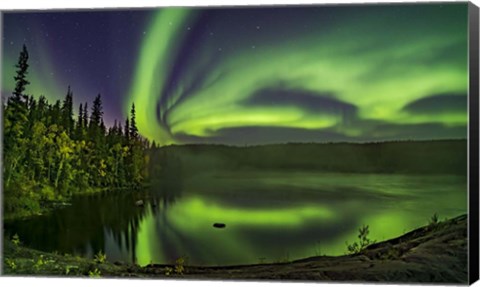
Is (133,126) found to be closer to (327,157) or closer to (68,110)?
(68,110)

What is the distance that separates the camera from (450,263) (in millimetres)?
8383

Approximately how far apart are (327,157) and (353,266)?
3.05 ft

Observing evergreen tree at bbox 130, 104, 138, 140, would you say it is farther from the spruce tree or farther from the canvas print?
the spruce tree

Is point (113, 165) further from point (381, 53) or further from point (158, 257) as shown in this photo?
point (381, 53)

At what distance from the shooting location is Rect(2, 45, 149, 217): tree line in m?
9.21

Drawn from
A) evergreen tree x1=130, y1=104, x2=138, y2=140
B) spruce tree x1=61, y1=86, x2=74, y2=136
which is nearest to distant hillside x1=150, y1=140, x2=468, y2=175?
evergreen tree x1=130, y1=104, x2=138, y2=140

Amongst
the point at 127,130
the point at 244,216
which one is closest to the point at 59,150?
the point at 127,130

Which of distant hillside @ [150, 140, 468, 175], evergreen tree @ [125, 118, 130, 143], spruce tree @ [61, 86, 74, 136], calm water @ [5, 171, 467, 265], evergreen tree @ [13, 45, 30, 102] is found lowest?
calm water @ [5, 171, 467, 265]

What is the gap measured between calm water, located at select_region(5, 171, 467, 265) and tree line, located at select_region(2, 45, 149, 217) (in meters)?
0.16

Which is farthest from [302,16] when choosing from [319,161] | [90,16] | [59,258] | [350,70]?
[59,258]

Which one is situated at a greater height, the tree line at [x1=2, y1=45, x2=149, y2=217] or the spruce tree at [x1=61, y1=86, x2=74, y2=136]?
the spruce tree at [x1=61, y1=86, x2=74, y2=136]

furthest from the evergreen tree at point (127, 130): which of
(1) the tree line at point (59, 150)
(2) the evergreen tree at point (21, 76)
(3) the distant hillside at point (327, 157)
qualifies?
(2) the evergreen tree at point (21, 76)

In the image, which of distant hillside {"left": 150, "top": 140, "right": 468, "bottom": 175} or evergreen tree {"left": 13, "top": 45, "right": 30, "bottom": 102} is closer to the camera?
distant hillside {"left": 150, "top": 140, "right": 468, "bottom": 175}

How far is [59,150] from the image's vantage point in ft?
30.8
